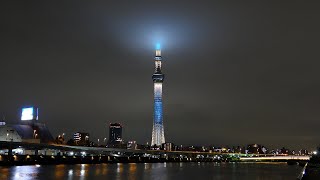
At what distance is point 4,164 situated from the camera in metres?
119

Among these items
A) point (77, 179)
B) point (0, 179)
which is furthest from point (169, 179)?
point (0, 179)

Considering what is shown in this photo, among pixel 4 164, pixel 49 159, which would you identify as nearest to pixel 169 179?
pixel 4 164

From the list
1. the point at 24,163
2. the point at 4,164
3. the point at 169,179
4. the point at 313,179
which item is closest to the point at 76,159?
the point at 24,163

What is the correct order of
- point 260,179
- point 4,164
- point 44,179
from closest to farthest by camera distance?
point 44,179
point 260,179
point 4,164

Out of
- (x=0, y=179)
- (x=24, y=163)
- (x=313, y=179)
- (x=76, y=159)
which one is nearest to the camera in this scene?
(x=313, y=179)

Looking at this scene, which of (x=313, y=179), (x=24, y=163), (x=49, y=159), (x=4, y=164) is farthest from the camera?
(x=49, y=159)

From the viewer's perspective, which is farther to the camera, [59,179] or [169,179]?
[169,179]

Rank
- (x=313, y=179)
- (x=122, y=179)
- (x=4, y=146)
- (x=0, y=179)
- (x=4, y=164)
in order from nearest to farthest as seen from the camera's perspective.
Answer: (x=313, y=179), (x=0, y=179), (x=122, y=179), (x=4, y=164), (x=4, y=146)

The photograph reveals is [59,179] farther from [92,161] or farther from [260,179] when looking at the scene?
[92,161]

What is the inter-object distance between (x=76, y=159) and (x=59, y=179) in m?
104

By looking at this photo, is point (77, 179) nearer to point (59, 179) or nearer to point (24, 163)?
point (59, 179)

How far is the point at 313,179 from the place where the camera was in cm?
5728

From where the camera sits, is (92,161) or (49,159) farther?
(92,161)

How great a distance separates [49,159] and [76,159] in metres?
17.4
